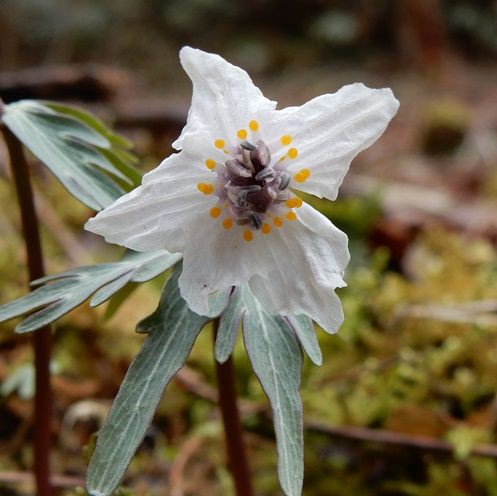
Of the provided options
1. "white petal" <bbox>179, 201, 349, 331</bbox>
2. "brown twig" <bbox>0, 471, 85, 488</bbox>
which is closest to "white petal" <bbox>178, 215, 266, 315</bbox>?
"white petal" <bbox>179, 201, 349, 331</bbox>

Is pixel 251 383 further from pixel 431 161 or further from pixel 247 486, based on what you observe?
pixel 431 161

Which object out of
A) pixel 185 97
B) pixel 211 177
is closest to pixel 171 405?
pixel 211 177

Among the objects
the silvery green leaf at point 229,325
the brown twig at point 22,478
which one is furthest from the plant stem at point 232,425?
the brown twig at point 22,478

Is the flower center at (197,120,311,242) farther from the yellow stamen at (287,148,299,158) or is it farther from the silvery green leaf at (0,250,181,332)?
the silvery green leaf at (0,250,181,332)

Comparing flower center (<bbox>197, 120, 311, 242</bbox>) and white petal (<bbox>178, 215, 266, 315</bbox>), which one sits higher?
flower center (<bbox>197, 120, 311, 242</bbox>)

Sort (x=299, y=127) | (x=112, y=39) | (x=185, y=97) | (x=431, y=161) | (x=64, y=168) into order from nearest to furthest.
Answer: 1. (x=299, y=127)
2. (x=64, y=168)
3. (x=431, y=161)
4. (x=185, y=97)
5. (x=112, y=39)

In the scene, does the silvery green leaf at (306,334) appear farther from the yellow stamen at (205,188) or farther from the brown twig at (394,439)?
the brown twig at (394,439)
